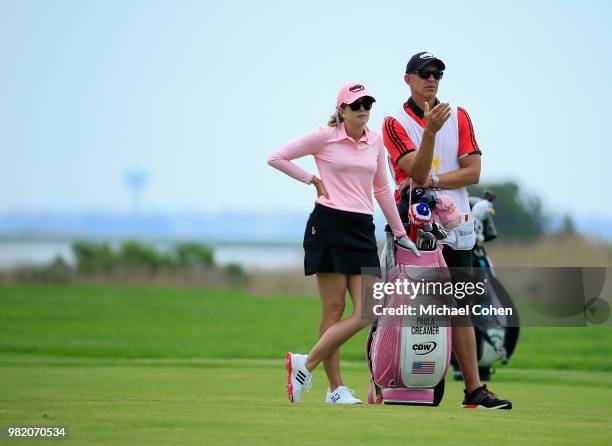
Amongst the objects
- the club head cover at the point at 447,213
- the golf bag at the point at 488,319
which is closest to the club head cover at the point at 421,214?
the club head cover at the point at 447,213

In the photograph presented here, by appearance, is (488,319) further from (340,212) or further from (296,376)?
(340,212)

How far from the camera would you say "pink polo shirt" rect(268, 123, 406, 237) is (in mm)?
8789

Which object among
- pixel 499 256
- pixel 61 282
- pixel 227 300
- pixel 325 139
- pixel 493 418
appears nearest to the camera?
pixel 493 418

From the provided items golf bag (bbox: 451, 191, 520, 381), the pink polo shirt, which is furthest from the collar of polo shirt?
golf bag (bbox: 451, 191, 520, 381)

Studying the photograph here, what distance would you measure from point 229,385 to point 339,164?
10.3 feet

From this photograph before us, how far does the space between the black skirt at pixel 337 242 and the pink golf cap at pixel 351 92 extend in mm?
681

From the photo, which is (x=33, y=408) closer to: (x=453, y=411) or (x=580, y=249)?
(x=453, y=411)

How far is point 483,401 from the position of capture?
8867 millimetres

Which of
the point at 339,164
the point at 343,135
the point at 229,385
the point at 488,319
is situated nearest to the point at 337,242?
the point at 339,164

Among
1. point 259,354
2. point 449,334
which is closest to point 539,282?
point 259,354

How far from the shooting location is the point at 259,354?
1627 cm

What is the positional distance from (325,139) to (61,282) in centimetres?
2799

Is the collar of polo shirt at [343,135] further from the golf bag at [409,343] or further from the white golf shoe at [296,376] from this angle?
the white golf shoe at [296,376]

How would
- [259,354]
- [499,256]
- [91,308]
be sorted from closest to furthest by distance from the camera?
[259,354], [91,308], [499,256]
